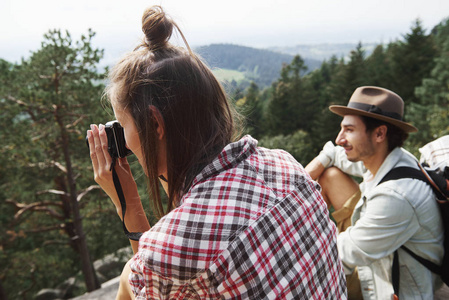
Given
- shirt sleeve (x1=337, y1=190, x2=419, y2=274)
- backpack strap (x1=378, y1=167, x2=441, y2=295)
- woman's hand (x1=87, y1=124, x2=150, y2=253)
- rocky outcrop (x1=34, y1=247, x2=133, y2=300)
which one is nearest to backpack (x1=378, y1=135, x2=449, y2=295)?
backpack strap (x1=378, y1=167, x2=441, y2=295)

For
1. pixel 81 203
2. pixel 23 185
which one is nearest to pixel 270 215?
pixel 23 185

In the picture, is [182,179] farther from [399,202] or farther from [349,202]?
[349,202]

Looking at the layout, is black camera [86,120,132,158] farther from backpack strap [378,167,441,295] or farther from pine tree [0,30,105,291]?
pine tree [0,30,105,291]

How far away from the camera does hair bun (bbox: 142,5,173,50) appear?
1146mm

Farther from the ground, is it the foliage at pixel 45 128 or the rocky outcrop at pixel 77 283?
the foliage at pixel 45 128

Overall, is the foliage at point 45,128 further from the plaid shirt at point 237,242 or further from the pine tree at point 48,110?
the plaid shirt at point 237,242

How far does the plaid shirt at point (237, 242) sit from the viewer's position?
Answer: 812 mm

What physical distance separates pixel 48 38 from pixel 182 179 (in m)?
8.68

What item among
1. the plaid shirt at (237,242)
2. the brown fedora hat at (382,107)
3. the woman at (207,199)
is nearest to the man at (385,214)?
the brown fedora hat at (382,107)

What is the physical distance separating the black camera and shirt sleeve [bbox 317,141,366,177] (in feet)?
6.07

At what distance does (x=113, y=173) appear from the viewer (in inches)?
53.2

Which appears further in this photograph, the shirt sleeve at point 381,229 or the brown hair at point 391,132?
the brown hair at point 391,132

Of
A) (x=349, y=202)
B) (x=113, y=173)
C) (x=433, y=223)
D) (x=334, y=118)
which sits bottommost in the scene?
(x=334, y=118)

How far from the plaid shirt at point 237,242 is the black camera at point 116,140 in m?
0.51
